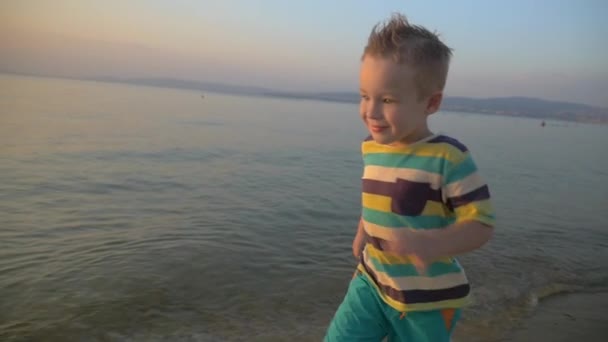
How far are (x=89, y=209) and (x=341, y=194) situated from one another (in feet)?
17.7

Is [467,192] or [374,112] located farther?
[374,112]

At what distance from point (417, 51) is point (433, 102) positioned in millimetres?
289

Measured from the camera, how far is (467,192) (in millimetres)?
2195

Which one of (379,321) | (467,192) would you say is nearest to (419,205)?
(467,192)

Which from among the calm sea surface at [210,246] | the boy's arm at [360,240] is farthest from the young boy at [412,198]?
the calm sea surface at [210,246]

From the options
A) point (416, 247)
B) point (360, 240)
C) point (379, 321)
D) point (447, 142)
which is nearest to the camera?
point (416, 247)

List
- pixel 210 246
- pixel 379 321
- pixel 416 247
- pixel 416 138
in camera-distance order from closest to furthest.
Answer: pixel 416 247 < pixel 416 138 < pixel 379 321 < pixel 210 246

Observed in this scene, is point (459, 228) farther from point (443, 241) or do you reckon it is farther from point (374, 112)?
point (374, 112)

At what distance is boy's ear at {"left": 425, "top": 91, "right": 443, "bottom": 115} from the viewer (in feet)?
7.90

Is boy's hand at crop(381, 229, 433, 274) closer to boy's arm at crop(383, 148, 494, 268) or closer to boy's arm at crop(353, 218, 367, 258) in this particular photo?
boy's arm at crop(383, 148, 494, 268)

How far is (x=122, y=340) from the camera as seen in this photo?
4477mm

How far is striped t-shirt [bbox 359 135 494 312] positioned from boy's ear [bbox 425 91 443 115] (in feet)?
0.52

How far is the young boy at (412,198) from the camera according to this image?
2.18 meters

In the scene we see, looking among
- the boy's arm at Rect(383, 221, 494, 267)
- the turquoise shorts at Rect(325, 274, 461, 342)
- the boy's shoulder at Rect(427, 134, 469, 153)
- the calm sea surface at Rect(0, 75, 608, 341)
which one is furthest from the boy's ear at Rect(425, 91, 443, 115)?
the calm sea surface at Rect(0, 75, 608, 341)
